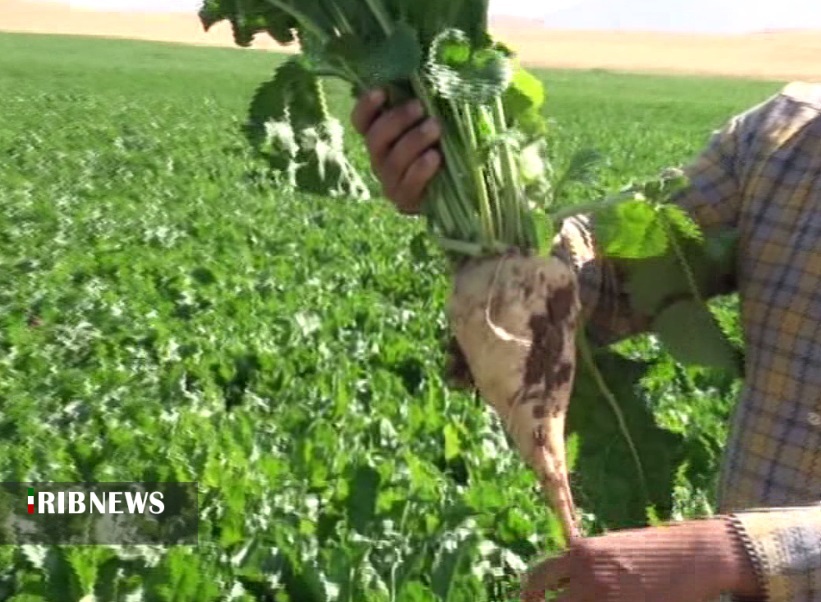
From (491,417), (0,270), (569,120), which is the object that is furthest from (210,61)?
(491,417)

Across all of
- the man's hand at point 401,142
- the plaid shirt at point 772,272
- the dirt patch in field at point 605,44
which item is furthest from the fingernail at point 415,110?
the dirt patch in field at point 605,44

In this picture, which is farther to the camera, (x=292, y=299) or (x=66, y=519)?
(x=292, y=299)

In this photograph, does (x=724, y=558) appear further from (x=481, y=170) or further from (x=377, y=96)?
(x=377, y=96)

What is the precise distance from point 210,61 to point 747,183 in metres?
51.8

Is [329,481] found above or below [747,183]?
below

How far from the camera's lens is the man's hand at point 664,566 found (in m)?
1.61

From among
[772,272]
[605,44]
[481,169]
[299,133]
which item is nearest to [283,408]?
[299,133]

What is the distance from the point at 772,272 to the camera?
2.13m

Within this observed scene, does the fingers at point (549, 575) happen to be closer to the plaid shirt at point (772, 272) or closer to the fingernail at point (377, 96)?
the plaid shirt at point (772, 272)

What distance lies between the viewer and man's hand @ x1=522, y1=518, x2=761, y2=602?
161 centimetres

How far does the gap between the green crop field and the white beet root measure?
14 centimetres

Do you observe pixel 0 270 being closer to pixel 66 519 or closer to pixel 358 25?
pixel 66 519

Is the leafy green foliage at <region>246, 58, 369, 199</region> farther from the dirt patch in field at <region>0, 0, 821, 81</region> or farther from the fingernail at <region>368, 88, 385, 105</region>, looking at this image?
the dirt patch in field at <region>0, 0, 821, 81</region>

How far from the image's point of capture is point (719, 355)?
231 cm
